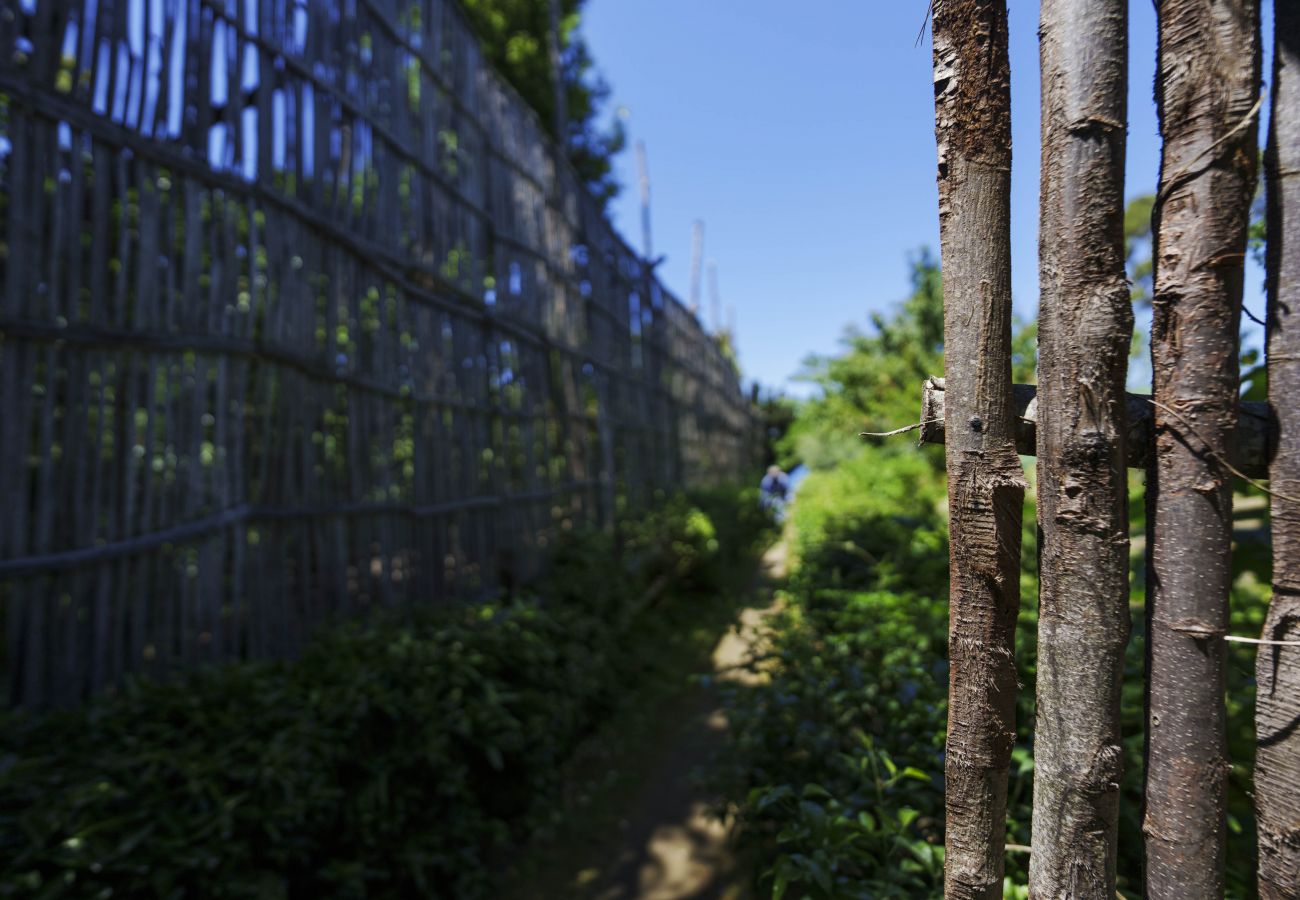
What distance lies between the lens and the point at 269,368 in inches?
125

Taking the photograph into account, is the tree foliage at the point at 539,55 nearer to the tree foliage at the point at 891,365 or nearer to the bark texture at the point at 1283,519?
the tree foliage at the point at 891,365

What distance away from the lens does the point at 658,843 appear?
11.8ft

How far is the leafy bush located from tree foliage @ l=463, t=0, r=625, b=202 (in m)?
10.5

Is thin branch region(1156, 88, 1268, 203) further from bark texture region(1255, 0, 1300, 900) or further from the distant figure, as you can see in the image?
the distant figure

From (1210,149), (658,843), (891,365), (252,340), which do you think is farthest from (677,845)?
(891,365)

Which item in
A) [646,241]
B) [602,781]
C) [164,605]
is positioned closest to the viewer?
[164,605]

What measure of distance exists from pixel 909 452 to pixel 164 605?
878cm

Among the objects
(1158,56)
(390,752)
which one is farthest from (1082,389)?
(390,752)

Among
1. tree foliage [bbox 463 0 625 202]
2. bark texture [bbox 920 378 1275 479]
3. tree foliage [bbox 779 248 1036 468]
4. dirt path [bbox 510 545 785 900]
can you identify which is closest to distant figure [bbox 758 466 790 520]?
tree foliage [bbox 779 248 1036 468]

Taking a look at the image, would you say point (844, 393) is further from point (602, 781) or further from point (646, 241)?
point (602, 781)

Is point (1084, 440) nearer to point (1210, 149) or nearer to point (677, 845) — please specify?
point (1210, 149)

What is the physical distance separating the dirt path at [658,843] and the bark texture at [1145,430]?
1.76 meters

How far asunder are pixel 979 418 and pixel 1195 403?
26 centimetres

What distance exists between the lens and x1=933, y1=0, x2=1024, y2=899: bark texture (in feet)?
3.44
